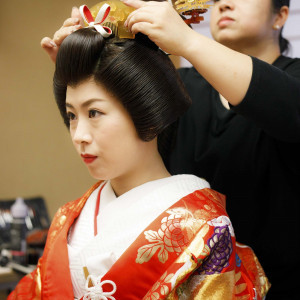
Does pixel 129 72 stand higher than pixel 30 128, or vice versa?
pixel 129 72

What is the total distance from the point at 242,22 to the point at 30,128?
1.66m

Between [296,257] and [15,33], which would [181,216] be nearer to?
[296,257]

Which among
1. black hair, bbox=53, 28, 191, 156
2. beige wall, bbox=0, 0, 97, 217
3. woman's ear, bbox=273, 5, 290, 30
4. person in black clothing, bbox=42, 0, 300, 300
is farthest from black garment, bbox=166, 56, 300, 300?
beige wall, bbox=0, 0, 97, 217

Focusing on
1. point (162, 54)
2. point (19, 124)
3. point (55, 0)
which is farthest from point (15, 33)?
point (162, 54)

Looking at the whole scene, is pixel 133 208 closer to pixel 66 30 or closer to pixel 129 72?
pixel 129 72

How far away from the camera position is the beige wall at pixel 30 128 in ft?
8.23

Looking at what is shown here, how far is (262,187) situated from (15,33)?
1863mm

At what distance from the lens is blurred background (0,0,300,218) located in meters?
2.49

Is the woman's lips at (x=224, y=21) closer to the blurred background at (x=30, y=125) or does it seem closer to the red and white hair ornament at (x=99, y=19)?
the red and white hair ornament at (x=99, y=19)

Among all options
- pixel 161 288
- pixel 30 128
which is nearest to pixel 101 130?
pixel 161 288

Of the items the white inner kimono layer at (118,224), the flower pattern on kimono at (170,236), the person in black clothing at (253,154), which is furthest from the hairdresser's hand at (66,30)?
the flower pattern on kimono at (170,236)

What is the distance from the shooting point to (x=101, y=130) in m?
1.04

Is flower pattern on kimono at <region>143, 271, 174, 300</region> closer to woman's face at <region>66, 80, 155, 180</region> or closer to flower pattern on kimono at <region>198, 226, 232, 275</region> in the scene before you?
flower pattern on kimono at <region>198, 226, 232, 275</region>

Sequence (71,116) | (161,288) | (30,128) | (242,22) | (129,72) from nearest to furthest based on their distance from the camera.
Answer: (161,288) → (129,72) → (71,116) → (242,22) → (30,128)
